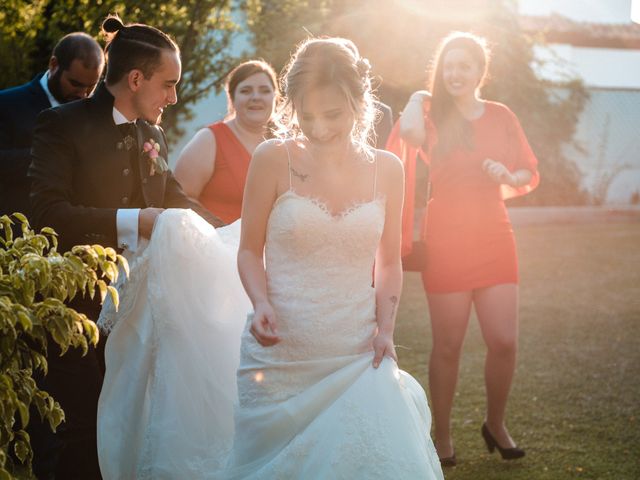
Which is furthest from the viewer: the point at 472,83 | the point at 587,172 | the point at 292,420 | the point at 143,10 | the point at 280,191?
the point at 587,172

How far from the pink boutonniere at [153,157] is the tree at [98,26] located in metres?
4.50

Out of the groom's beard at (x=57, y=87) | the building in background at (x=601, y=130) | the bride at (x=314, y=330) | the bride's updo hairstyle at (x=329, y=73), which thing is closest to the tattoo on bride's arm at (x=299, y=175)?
the bride at (x=314, y=330)

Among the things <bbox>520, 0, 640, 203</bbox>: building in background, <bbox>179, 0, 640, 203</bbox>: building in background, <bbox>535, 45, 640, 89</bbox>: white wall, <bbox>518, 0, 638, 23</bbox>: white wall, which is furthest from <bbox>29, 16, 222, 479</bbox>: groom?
<bbox>518, 0, 638, 23</bbox>: white wall

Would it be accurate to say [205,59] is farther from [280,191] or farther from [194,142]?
[280,191]

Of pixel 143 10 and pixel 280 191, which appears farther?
pixel 143 10

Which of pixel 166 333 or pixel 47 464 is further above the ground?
pixel 166 333

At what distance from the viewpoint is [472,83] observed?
5465mm

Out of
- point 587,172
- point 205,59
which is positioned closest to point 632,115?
point 587,172

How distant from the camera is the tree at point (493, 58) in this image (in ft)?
58.2

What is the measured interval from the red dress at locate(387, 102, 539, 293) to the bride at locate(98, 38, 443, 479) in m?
1.91

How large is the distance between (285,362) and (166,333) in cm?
72

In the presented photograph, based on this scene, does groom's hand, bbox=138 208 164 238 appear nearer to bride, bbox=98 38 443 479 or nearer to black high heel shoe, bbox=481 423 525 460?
bride, bbox=98 38 443 479

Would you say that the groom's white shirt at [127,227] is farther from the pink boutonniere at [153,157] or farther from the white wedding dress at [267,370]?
the pink boutonniere at [153,157]

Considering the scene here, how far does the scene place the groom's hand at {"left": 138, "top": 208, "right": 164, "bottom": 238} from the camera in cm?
381
